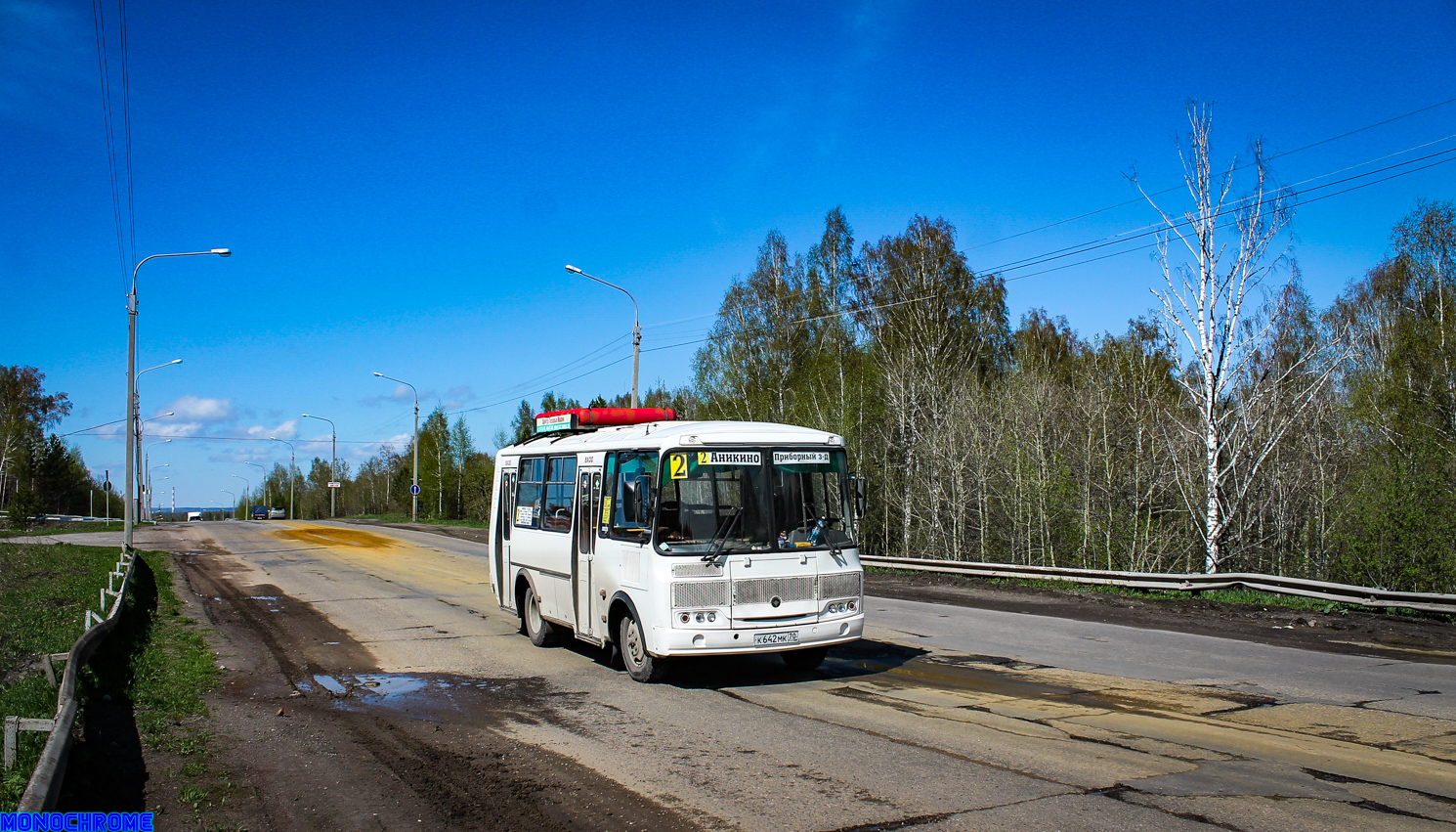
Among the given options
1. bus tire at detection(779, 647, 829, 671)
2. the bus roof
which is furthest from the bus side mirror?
bus tire at detection(779, 647, 829, 671)

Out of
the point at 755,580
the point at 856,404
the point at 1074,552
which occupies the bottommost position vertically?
the point at 1074,552

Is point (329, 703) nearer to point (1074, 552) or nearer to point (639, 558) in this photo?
point (639, 558)

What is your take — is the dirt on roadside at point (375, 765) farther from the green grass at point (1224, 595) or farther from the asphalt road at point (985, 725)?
the green grass at point (1224, 595)

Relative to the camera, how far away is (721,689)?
9422 mm

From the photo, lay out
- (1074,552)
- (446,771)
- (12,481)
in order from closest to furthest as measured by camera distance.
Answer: (446,771), (1074,552), (12,481)

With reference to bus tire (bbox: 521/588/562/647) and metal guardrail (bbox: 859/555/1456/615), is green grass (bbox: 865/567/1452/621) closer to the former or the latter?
metal guardrail (bbox: 859/555/1456/615)

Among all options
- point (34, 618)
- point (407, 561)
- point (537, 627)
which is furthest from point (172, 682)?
point (407, 561)

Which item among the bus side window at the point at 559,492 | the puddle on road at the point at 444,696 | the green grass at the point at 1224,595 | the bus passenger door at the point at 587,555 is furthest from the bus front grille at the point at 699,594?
the green grass at the point at 1224,595

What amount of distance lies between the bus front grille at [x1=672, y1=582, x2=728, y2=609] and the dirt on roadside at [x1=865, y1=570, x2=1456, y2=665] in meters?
8.36

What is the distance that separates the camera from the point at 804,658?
412 inches

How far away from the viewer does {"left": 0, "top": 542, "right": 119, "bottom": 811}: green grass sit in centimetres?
618

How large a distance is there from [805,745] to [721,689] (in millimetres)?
2559

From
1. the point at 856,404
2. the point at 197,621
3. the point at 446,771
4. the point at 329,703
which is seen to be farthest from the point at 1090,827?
the point at 856,404

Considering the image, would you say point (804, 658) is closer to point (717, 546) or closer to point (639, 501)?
point (717, 546)
